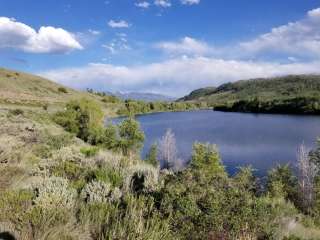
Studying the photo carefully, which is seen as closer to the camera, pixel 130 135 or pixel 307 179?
pixel 307 179

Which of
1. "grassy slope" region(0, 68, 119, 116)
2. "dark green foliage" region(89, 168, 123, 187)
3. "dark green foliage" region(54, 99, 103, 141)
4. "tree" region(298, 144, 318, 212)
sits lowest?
"tree" region(298, 144, 318, 212)

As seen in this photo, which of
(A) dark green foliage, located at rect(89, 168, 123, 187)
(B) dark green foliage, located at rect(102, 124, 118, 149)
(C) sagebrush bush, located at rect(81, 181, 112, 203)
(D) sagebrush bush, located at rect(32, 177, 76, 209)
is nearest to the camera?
(D) sagebrush bush, located at rect(32, 177, 76, 209)

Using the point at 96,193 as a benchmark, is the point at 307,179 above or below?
below

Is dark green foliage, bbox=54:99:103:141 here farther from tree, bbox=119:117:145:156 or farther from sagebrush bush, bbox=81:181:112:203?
sagebrush bush, bbox=81:181:112:203

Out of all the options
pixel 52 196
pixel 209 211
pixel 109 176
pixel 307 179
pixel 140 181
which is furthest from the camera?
pixel 307 179

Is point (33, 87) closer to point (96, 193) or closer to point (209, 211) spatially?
point (96, 193)

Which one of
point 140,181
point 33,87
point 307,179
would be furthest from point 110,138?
point 33,87

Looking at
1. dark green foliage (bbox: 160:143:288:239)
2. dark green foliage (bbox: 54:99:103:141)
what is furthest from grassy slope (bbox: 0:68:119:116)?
dark green foliage (bbox: 160:143:288:239)

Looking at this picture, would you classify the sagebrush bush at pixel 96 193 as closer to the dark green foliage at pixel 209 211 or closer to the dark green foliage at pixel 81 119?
the dark green foliage at pixel 209 211

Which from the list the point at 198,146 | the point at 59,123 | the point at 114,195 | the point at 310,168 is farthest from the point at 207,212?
the point at 59,123

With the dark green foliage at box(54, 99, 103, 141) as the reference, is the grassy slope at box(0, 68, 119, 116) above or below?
above

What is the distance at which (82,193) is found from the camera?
819cm

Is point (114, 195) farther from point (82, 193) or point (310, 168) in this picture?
point (310, 168)

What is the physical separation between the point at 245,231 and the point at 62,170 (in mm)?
5477
